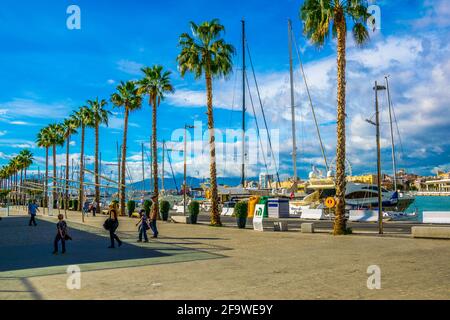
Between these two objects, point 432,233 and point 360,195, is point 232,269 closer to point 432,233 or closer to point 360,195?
point 432,233

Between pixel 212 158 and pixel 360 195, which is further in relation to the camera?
pixel 360 195

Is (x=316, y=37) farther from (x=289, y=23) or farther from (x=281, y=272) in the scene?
(x=289, y=23)

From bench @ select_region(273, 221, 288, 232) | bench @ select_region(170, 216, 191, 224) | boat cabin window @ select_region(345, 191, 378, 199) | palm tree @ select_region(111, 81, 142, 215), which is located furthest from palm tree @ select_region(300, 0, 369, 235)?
boat cabin window @ select_region(345, 191, 378, 199)

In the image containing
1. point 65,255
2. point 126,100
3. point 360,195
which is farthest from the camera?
point 360,195

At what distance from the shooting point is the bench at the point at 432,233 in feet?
62.1

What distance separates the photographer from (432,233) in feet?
63.6

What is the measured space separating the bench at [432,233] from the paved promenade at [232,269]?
3.80 feet

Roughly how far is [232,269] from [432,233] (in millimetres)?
11778

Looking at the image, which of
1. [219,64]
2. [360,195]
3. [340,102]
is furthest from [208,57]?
[360,195]

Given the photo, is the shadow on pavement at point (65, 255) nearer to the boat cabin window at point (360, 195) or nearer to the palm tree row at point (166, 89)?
the palm tree row at point (166, 89)

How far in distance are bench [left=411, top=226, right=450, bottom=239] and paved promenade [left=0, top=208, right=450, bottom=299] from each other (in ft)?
3.80

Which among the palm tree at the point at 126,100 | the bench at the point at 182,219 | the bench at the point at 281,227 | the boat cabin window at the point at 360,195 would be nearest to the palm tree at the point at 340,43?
the bench at the point at 281,227
